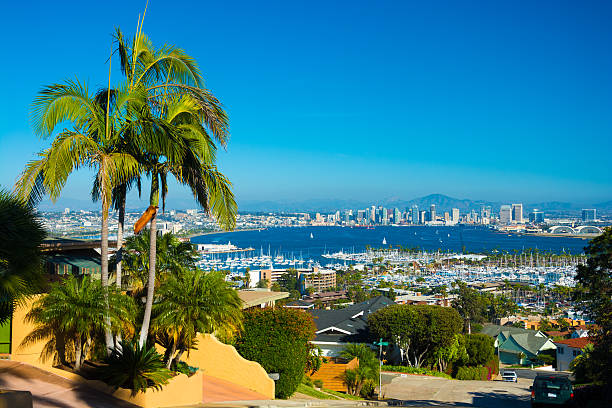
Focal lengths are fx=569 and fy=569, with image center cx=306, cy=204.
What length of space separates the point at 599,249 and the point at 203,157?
11165 mm

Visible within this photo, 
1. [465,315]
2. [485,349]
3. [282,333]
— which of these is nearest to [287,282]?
[465,315]

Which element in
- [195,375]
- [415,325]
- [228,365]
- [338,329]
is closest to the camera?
[195,375]

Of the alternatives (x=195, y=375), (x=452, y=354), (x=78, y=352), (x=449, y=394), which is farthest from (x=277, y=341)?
(x=452, y=354)

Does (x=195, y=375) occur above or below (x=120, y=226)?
below

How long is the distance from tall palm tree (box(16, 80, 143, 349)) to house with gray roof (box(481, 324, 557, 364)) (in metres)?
52.4

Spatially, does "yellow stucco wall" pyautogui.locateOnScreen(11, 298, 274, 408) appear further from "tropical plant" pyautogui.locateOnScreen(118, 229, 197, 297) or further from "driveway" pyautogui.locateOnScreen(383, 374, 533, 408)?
"driveway" pyautogui.locateOnScreen(383, 374, 533, 408)

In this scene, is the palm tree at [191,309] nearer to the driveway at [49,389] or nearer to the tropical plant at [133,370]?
the tropical plant at [133,370]

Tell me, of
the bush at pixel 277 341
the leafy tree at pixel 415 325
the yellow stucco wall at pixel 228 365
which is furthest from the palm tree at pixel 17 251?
the leafy tree at pixel 415 325

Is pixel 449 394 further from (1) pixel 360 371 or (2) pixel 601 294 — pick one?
(2) pixel 601 294

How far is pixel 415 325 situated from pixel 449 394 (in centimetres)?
1126

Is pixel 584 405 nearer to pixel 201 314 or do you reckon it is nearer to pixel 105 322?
pixel 201 314

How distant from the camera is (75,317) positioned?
922 centimetres

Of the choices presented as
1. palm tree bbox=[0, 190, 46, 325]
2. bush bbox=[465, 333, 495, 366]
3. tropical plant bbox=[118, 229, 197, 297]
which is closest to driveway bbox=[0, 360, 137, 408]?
palm tree bbox=[0, 190, 46, 325]

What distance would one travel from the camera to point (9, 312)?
329 inches
